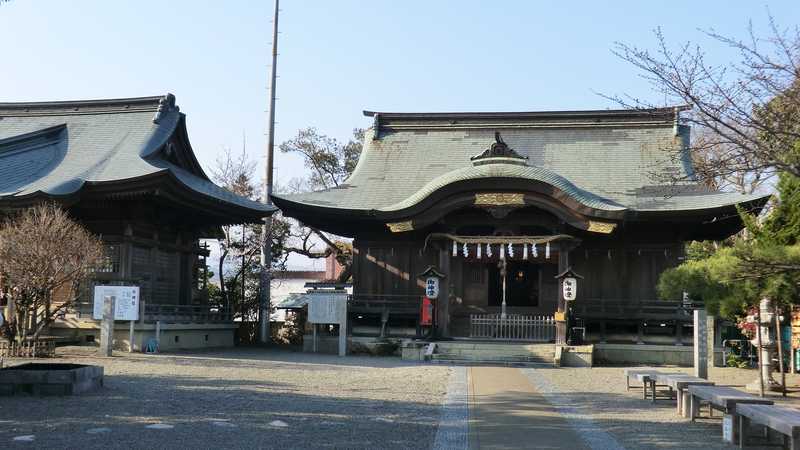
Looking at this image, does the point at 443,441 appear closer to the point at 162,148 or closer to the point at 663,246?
the point at 663,246

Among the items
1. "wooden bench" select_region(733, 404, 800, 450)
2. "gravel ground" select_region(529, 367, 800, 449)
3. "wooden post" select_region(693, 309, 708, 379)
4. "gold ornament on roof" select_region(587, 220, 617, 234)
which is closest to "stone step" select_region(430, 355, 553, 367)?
"gravel ground" select_region(529, 367, 800, 449)

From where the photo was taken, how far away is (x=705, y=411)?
12242 millimetres

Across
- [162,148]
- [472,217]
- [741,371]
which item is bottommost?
[741,371]

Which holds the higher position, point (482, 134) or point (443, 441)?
point (482, 134)

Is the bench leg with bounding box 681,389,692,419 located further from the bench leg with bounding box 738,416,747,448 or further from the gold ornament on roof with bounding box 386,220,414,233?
the gold ornament on roof with bounding box 386,220,414,233

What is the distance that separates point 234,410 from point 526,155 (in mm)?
19587

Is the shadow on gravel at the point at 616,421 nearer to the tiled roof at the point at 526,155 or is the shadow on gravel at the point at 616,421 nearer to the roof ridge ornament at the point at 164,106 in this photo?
the tiled roof at the point at 526,155

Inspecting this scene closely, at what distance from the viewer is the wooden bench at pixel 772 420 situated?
755cm

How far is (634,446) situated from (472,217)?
15905mm

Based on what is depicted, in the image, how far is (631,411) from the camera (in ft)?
39.5

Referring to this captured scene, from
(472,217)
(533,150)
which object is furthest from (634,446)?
(533,150)

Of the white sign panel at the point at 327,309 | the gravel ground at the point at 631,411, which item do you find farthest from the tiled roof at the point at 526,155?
the gravel ground at the point at 631,411

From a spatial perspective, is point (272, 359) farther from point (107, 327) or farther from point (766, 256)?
point (766, 256)

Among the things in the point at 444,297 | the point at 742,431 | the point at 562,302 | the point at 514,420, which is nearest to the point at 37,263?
the point at 444,297
